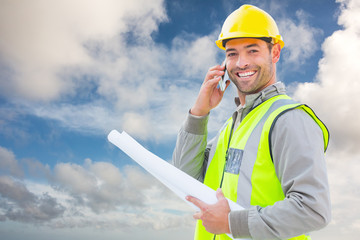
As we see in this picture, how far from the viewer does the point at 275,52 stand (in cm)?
390

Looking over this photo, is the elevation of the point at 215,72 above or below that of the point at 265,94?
above

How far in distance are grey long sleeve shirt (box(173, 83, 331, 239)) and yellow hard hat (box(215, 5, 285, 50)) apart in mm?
1091

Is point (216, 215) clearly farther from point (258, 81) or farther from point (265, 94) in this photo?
point (258, 81)

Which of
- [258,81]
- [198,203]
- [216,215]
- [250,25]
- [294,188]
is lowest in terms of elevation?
[216,215]

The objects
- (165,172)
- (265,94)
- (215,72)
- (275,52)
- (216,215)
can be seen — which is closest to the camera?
(216,215)

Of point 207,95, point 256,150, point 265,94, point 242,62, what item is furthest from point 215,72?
point 256,150

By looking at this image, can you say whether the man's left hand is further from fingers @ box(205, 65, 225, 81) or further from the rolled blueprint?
fingers @ box(205, 65, 225, 81)

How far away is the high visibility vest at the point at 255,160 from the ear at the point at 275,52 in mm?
530

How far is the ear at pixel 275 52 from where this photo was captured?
12.7ft

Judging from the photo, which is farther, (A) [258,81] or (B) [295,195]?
(A) [258,81]

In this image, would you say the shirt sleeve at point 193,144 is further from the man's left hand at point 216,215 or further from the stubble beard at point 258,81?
the man's left hand at point 216,215

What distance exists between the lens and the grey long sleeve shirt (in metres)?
2.73

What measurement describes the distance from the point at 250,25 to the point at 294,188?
73.1 inches

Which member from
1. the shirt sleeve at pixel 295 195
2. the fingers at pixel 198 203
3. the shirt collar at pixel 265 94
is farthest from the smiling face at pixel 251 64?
the fingers at pixel 198 203
